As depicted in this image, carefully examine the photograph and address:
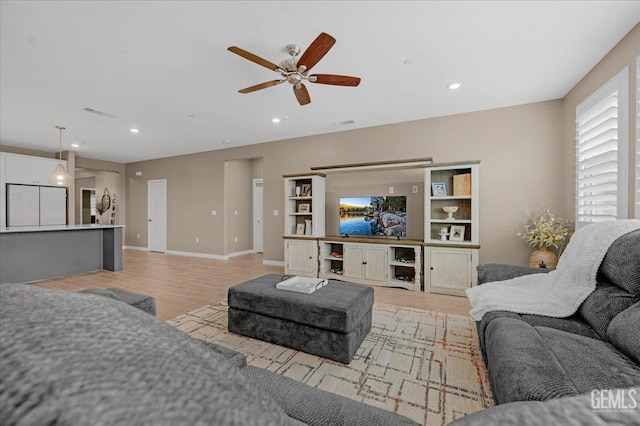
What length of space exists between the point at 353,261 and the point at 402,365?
2.27m

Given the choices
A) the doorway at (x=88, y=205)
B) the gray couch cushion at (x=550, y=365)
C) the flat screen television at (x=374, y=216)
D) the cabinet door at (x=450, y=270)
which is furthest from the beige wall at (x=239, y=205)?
the gray couch cushion at (x=550, y=365)

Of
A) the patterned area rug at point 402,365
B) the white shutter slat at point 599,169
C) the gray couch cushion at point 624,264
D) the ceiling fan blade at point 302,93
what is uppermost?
the ceiling fan blade at point 302,93

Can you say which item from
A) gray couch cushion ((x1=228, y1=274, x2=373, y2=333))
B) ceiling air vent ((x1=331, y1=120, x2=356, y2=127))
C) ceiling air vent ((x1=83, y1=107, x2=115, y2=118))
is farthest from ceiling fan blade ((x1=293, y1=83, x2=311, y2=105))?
ceiling air vent ((x1=83, y1=107, x2=115, y2=118))

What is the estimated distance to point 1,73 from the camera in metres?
2.92

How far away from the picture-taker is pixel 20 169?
584cm

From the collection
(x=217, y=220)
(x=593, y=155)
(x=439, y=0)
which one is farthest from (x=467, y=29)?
(x=217, y=220)

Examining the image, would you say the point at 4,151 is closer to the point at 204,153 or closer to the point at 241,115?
the point at 204,153

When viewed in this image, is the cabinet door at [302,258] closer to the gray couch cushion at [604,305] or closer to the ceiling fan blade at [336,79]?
the ceiling fan blade at [336,79]

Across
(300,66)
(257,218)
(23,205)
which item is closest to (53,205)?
(23,205)

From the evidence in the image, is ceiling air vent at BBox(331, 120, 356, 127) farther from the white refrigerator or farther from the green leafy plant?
the white refrigerator

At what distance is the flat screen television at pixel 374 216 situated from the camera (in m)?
4.32

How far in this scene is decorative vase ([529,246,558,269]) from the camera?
3383 mm

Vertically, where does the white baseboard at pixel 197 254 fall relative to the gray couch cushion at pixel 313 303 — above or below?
below

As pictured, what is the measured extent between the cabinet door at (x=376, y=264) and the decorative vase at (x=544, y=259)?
176 cm
